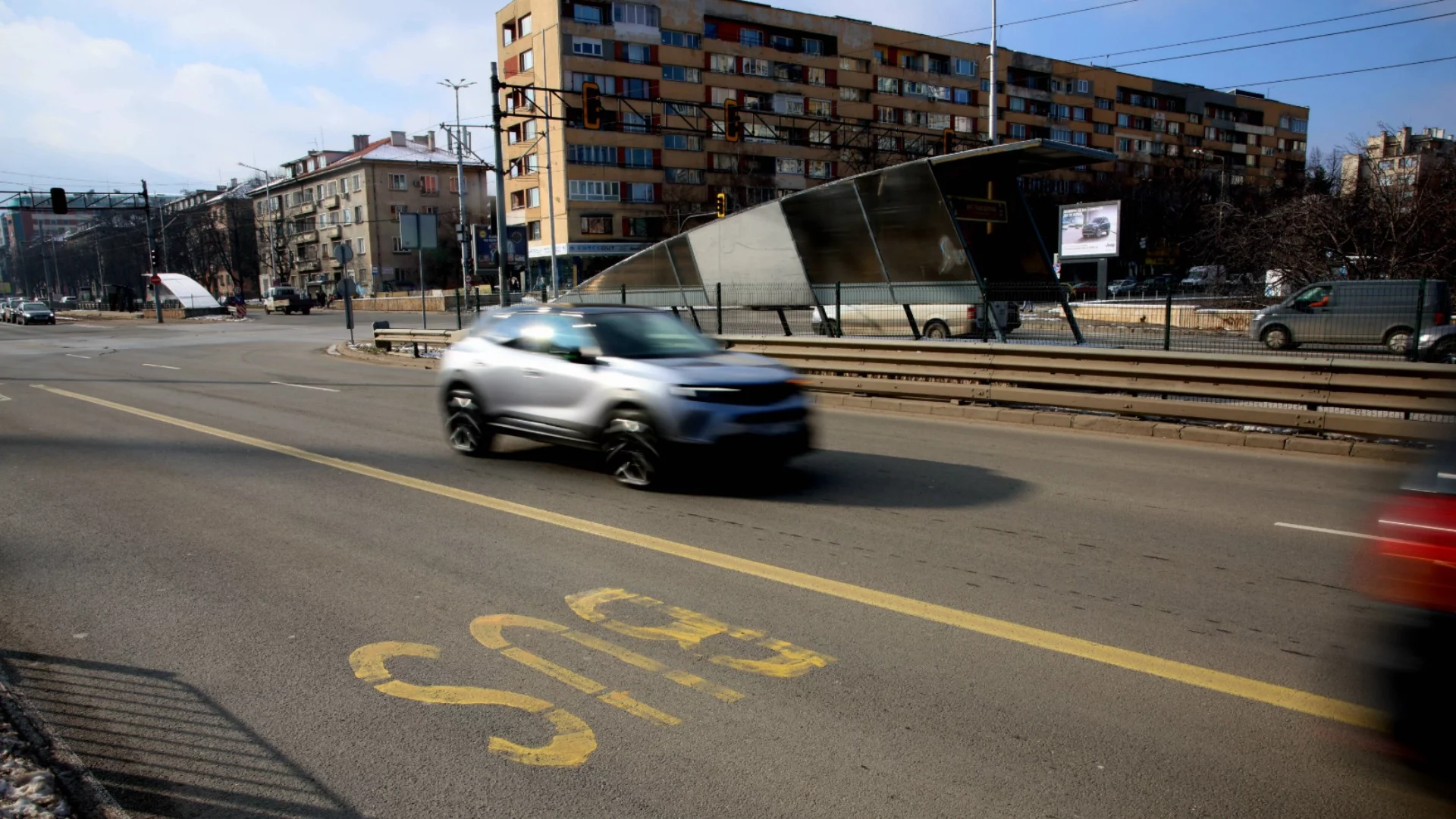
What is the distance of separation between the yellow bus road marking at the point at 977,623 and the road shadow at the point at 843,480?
1325 millimetres

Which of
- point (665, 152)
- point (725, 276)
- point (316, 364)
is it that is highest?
point (665, 152)

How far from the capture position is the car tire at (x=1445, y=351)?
12278 mm

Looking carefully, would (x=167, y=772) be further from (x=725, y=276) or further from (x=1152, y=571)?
(x=725, y=276)

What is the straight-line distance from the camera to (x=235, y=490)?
8484 millimetres

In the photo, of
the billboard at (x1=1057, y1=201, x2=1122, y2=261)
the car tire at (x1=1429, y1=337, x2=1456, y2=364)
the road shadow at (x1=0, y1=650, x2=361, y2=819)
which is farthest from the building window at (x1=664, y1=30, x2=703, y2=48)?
the road shadow at (x1=0, y1=650, x2=361, y2=819)

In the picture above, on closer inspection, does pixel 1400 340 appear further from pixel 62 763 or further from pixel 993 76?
pixel 993 76

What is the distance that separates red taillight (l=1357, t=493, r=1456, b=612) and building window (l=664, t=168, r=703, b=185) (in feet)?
236

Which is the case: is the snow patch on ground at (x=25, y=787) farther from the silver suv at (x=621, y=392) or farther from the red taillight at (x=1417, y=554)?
the silver suv at (x=621, y=392)

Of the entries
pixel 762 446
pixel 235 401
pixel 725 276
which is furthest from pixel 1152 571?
pixel 725 276

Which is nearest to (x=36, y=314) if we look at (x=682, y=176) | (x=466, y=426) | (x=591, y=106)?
(x=682, y=176)

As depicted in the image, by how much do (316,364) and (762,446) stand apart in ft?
63.8

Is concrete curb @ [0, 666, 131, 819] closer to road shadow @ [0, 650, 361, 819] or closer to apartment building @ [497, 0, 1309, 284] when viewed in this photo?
road shadow @ [0, 650, 361, 819]

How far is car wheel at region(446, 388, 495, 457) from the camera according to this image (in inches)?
385

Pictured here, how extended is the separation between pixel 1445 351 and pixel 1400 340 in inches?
30.1
